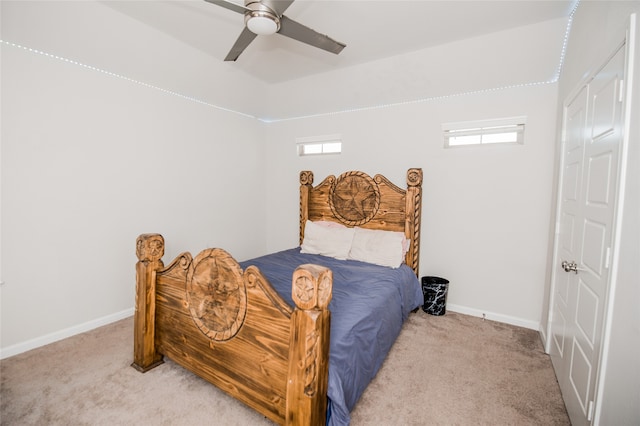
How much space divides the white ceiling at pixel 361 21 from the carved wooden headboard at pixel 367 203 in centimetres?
133

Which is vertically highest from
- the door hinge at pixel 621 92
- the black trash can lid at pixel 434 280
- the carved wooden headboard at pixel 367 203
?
the door hinge at pixel 621 92

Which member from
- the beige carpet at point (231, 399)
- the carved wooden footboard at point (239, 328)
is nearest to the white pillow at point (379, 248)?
the beige carpet at point (231, 399)

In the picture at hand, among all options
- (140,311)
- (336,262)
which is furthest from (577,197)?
(140,311)

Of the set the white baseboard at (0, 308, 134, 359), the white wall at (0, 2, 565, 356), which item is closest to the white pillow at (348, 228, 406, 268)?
the white wall at (0, 2, 565, 356)

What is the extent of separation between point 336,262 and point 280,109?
96.5 inches

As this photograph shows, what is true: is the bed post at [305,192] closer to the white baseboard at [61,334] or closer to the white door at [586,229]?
the white baseboard at [61,334]

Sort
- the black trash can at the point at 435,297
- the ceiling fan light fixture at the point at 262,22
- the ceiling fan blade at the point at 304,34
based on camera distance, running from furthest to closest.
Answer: the black trash can at the point at 435,297
the ceiling fan blade at the point at 304,34
the ceiling fan light fixture at the point at 262,22

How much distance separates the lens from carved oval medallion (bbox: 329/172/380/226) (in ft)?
11.5

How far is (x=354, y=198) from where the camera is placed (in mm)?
3617

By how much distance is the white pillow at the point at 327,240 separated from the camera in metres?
3.29

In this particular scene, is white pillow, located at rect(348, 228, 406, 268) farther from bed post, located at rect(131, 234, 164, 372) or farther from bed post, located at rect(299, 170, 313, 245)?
bed post, located at rect(131, 234, 164, 372)

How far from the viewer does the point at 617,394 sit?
1.13m

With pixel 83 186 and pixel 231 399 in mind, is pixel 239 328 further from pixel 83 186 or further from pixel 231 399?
pixel 83 186

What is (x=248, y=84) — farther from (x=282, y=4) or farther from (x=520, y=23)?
(x=520, y=23)
